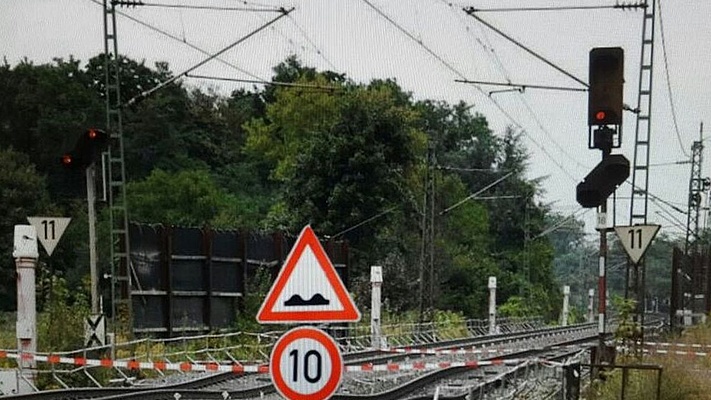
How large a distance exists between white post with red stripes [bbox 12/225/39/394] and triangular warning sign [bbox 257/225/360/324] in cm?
1072

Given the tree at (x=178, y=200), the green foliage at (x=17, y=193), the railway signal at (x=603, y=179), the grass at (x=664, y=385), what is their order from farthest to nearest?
the tree at (x=178, y=200)
the green foliage at (x=17, y=193)
the railway signal at (x=603, y=179)
the grass at (x=664, y=385)

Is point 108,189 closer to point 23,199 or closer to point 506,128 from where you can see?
point 23,199

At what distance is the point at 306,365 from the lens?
8227 millimetres

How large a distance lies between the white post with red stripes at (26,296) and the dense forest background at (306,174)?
65.2 feet

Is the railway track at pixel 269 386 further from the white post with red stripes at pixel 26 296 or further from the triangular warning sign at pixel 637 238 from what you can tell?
the triangular warning sign at pixel 637 238

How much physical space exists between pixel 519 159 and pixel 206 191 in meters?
27.0

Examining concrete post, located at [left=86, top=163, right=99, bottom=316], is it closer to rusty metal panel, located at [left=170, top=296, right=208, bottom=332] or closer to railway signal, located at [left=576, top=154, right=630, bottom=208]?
rusty metal panel, located at [left=170, top=296, right=208, bottom=332]

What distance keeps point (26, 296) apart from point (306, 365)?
432 inches

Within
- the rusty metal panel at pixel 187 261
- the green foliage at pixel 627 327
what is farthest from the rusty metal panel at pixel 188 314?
the green foliage at pixel 627 327

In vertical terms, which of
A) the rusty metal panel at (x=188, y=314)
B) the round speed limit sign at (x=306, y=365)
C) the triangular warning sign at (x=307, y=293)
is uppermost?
the triangular warning sign at (x=307, y=293)

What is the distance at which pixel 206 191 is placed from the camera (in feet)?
191

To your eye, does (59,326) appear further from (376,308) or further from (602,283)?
(376,308)

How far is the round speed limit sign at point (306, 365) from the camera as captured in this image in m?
8.21

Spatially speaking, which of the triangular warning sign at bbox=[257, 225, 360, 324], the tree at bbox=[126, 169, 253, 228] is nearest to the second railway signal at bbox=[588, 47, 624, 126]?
the triangular warning sign at bbox=[257, 225, 360, 324]
